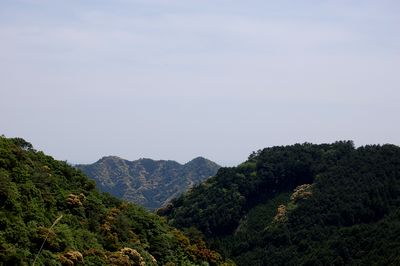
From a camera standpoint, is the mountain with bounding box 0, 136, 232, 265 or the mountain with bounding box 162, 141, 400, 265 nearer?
the mountain with bounding box 0, 136, 232, 265

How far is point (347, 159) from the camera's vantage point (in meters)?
132

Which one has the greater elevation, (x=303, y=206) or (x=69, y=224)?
(x=69, y=224)

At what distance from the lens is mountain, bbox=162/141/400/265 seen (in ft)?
301

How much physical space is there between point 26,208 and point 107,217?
11436 mm

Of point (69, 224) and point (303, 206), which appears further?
point (303, 206)

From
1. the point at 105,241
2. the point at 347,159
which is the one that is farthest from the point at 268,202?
the point at 105,241

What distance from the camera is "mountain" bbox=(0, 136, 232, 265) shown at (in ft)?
102

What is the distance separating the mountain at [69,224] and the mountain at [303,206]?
42961 millimetres

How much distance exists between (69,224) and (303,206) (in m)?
82.1

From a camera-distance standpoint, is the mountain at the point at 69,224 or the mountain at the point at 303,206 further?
the mountain at the point at 303,206

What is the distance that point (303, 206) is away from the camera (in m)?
114

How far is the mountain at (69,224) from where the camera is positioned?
3119cm

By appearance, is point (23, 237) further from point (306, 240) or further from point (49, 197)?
point (306, 240)

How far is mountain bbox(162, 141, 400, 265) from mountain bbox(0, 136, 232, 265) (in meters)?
43.0
